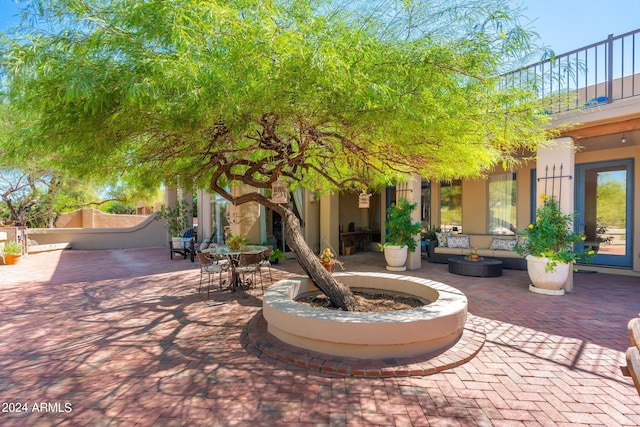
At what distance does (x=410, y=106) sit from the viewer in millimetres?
2557

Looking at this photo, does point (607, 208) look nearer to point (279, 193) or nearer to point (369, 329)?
point (369, 329)

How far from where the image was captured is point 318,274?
14.3 ft

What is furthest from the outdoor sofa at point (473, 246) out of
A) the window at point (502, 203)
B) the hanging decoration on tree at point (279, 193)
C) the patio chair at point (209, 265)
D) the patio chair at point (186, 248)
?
the patio chair at point (186, 248)

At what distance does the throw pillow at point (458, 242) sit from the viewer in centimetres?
928

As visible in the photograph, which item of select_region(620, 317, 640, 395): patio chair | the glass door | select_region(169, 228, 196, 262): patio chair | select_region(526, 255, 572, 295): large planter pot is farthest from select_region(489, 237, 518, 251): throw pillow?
select_region(169, 228, 196, 262): patio chair

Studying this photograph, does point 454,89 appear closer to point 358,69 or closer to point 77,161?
point 358,69

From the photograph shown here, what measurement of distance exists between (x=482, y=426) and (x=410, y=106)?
94.3 inches

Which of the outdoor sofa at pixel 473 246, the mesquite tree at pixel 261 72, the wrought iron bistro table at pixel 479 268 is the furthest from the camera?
the outdoor sofa at pixel 473 246

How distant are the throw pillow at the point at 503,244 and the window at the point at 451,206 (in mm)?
1801

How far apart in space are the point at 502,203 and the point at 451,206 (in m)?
1.51

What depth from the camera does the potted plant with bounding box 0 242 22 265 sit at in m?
10.3

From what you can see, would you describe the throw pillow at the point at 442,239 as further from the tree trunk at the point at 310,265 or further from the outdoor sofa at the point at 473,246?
the tree trunk at the point at 310,265

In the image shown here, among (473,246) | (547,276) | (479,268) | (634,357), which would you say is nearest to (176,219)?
(473,246)

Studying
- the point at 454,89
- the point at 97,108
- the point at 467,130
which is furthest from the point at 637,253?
the point at 97,108
